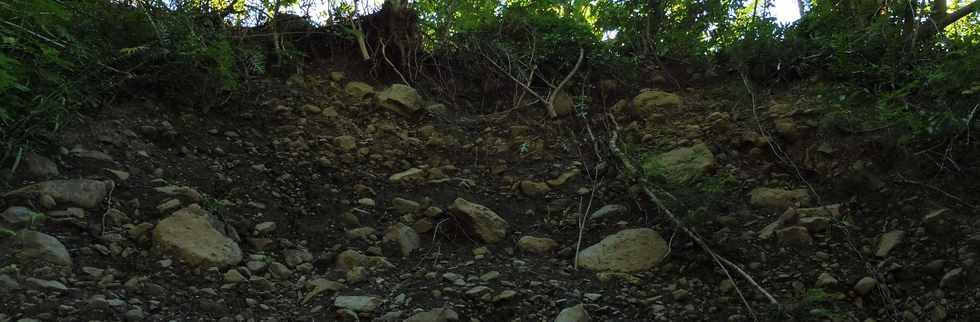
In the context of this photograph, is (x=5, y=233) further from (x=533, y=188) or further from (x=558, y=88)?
(x=558, y=88)

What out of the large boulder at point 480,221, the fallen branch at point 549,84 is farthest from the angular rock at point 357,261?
the fallen branch at point 549,84

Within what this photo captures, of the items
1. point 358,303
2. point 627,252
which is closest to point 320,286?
point 358,303

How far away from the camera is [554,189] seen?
3770 mm

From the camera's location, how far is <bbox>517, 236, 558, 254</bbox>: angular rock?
10.3 ft

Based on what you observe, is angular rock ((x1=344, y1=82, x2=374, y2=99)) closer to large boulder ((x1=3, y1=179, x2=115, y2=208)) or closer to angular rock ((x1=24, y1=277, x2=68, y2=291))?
large boulder ((x1=3, y1=179, x2=115, y2=208))

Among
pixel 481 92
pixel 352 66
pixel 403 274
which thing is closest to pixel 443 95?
pixel 481 92

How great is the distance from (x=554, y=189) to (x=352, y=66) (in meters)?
2.06

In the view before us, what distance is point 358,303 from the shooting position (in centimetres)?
250

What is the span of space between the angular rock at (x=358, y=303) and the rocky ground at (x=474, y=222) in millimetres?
13

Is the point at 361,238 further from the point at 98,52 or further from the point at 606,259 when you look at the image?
the point at 98,52

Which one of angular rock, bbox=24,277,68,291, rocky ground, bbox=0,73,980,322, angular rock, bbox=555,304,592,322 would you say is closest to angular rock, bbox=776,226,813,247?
rocky ground, bbox=0,73,980,322

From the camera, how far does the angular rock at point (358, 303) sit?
2.47 meters

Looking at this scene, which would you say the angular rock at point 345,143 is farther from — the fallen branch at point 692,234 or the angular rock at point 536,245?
the fallen branch at point 692,234

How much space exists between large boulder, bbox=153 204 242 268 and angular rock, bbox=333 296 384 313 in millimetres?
516
